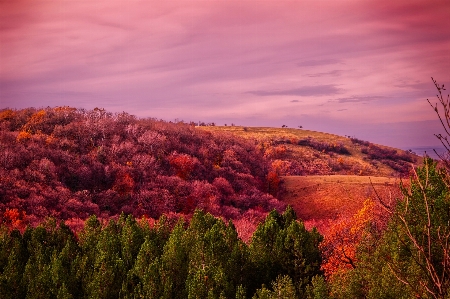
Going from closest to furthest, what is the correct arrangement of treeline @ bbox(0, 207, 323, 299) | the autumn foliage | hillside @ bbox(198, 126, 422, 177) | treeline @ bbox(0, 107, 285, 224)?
treeline @ bbox(0, 207, 323, 299), the autumn foliage, treeline @ bbox(0, 107, 285, 224), hillside @ bbox(198, 126, 422, 177)

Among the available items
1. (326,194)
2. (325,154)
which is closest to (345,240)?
(326,194)

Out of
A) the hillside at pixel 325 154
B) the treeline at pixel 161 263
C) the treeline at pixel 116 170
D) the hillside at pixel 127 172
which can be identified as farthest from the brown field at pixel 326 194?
the treeline at pixel 161 263

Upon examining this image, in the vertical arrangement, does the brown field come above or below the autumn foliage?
below

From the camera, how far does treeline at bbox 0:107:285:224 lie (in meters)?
79.8

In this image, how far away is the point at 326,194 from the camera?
98.4m

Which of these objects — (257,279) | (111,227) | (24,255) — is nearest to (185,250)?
(257,279)

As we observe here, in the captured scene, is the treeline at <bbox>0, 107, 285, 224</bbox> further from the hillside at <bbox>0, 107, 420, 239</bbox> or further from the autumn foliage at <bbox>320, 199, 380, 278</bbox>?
the autumn foliage at <bbox>320, 199, 380, 278</bbox>

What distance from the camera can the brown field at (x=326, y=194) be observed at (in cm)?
9019

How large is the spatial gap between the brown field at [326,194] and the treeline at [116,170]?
5.44m

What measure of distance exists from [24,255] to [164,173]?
55.6 metres

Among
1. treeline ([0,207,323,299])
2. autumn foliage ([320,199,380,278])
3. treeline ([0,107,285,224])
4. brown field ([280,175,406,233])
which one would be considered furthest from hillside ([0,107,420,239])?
treeline ([0,207,323,299])

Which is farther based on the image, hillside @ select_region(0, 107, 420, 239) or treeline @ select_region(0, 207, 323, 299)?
hillside @ select_region(0, 107, 420, 239)

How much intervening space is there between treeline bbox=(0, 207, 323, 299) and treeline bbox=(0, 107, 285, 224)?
30377 millimetres

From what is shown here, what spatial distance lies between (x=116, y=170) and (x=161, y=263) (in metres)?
60.6
